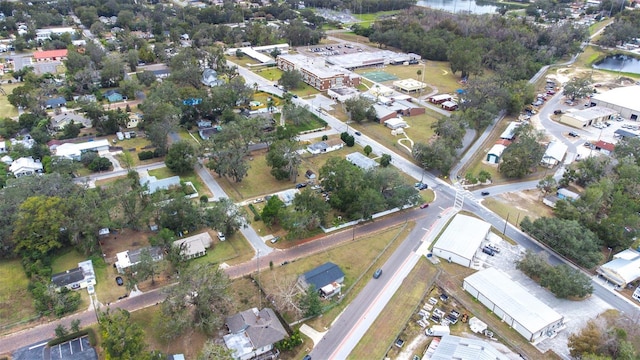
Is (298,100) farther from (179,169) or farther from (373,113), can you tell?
(179,169)

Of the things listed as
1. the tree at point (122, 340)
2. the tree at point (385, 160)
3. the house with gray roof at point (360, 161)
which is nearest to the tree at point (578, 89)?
the tree at point (385, 160)

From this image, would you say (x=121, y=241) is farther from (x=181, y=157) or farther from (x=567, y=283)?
(x=567, y=283)

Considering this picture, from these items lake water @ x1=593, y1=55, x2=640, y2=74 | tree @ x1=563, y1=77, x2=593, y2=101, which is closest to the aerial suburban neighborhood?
tree @ x1=563, y1=77, x2=593, y2=101

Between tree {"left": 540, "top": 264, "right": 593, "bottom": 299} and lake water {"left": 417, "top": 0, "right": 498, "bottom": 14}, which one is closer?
tree {"left": 540, "top": 264, "right": 593, "bottom": 299}

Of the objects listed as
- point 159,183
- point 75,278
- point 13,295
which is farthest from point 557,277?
point 13,295

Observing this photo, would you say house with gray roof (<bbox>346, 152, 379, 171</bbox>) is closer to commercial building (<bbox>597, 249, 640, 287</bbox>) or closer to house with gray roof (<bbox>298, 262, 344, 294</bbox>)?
house with gray roof (<bbox>298, 262, 344, 294</bbox>)
